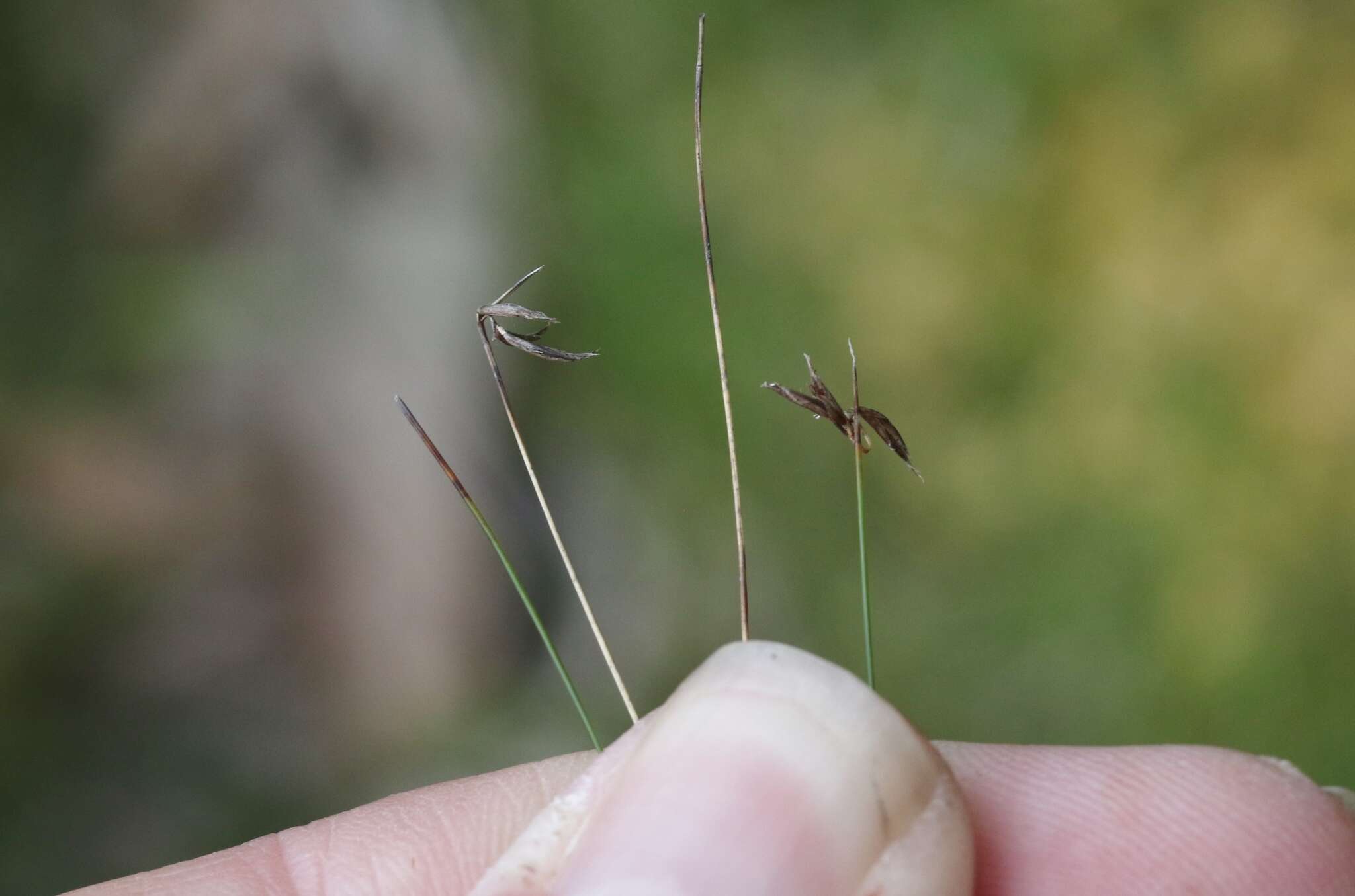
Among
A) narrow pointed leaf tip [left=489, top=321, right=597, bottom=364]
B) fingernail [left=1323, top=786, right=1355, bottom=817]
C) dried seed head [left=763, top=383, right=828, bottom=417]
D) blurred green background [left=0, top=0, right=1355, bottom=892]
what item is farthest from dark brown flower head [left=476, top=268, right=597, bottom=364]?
blurred green background [left=0, top=0, right=1355, bottom=892]

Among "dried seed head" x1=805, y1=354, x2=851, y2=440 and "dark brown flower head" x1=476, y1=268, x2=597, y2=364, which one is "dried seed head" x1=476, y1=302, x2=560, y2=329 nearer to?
"dark brown flower head" x1=476, y1=268, x2=597, y2=364

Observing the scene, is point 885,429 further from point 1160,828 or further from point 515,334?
point 1160,828

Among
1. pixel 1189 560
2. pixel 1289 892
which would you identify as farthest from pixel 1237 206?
pixel 1289 892

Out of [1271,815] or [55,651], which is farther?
[55,651]

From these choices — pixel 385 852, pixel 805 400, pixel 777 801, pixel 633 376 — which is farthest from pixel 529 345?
pixel 633 376

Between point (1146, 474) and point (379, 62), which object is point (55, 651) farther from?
point (1146, 474)

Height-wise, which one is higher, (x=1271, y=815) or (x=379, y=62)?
(x=379, y=62)
